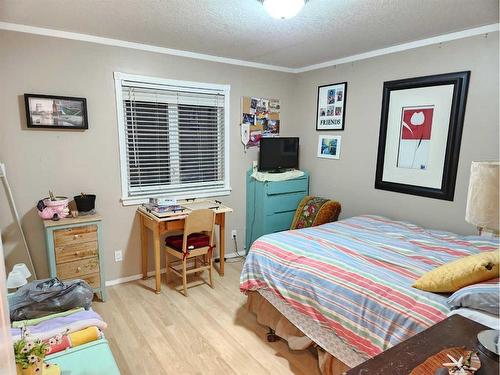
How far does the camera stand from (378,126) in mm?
3240

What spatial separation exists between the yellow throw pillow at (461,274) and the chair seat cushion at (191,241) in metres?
1.96

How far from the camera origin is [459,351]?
3.42 feet

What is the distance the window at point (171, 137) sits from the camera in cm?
311

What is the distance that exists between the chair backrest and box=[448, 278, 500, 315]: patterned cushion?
2045mm

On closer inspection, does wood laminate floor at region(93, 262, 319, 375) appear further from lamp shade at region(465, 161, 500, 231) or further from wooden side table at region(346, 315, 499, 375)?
lamp shade at region(465, 161, 500, 231)

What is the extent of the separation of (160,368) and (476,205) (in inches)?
80.0

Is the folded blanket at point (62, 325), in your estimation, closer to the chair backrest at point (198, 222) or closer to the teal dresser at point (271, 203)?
the chair backrest at point (198, 222)

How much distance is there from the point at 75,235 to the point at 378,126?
10.1ft

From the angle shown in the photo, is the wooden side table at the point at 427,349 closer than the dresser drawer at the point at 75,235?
Yes

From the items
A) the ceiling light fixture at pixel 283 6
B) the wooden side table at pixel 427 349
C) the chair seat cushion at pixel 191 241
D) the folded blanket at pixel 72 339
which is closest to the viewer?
the wooden side table at pixel 427 349

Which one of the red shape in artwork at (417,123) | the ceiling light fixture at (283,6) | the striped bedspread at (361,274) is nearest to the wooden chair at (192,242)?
the striped bedspread at (361,274)

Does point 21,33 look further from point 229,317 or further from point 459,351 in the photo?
point 459,351

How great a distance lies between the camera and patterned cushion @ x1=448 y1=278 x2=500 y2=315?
1390 mm

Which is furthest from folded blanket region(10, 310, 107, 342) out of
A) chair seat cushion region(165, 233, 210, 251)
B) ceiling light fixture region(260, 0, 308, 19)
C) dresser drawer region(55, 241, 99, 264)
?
ceiling light fixture region(260, 0, 308, 19)
